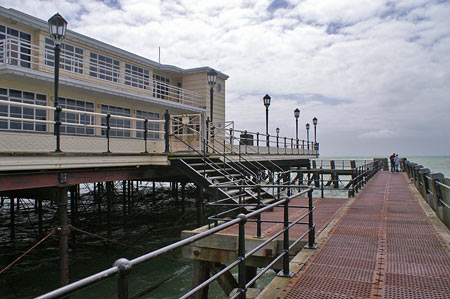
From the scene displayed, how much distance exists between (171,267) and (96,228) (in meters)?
8.62

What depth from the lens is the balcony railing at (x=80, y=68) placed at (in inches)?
669

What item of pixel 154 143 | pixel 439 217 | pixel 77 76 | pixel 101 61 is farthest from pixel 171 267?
pixel 101 61

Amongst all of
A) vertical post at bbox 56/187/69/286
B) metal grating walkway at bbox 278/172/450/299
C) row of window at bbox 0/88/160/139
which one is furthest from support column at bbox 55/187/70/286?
metal grating walkway at bbox 278/172/450/299

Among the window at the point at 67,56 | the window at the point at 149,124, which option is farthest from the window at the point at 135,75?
the window at the point at 67,56

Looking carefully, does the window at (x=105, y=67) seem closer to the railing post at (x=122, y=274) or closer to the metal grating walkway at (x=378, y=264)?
the metal grating walkway at (x=378, y=264)

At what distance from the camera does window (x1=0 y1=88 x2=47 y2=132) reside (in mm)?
16367

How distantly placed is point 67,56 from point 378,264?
748 inches

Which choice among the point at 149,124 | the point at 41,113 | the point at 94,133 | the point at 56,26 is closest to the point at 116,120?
the point at 94,133

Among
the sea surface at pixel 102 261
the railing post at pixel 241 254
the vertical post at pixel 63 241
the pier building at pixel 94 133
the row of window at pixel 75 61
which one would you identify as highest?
the row of window at pixel 75 61

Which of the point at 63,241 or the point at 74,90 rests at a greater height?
the point at 74,90

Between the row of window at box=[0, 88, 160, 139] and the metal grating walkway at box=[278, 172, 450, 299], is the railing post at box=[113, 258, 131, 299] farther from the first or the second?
the row of window at box=[0, 88, 160, 139]

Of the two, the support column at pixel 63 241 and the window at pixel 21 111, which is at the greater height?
the window at pixel 21 111

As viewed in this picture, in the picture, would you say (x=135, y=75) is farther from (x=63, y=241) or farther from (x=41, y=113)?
(x=63, y=241)

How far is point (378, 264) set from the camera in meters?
5.69
